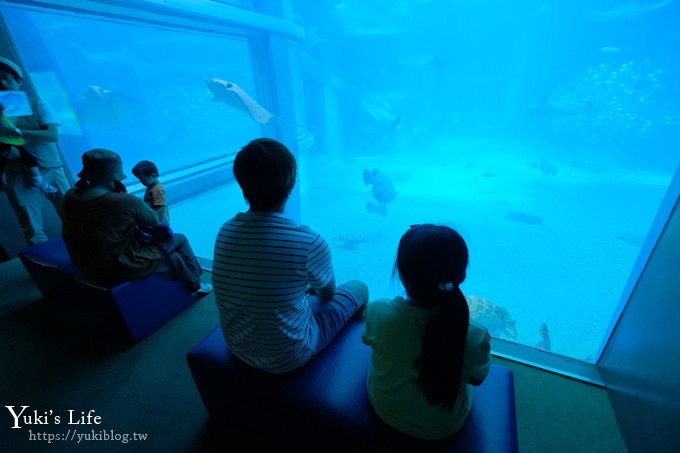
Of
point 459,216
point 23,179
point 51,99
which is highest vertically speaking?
point 51,99

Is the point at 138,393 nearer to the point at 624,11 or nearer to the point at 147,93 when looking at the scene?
the point at 147,93

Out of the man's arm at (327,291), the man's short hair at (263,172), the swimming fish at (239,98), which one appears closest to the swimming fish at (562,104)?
the swimming fish at (239,98)

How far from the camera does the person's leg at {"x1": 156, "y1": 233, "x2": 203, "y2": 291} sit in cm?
171

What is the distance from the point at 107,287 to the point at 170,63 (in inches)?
379

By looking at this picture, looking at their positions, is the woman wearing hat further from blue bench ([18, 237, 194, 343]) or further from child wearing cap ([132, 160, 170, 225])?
child wearing cap ([132, 160, 170, 225])

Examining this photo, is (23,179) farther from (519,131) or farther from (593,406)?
(519,131)

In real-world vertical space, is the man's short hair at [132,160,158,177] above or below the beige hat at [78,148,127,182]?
below

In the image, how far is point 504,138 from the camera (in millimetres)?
15453

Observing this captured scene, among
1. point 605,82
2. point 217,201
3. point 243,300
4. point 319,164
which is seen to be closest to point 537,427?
point 243,300

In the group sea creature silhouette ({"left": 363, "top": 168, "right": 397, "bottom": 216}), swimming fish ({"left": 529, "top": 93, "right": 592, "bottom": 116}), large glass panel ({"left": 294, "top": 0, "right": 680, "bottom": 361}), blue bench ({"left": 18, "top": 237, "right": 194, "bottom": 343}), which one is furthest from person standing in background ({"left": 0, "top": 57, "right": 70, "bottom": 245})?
swimming fish ({"left": 529, "top": 93, "right": 592, "bottom": 116})

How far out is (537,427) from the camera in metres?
1.17

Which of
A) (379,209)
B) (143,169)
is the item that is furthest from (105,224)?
(379,209)

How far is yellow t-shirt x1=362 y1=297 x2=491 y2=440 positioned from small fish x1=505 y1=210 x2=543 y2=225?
8.45 meters

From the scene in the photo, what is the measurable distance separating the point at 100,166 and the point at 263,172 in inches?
41.2
